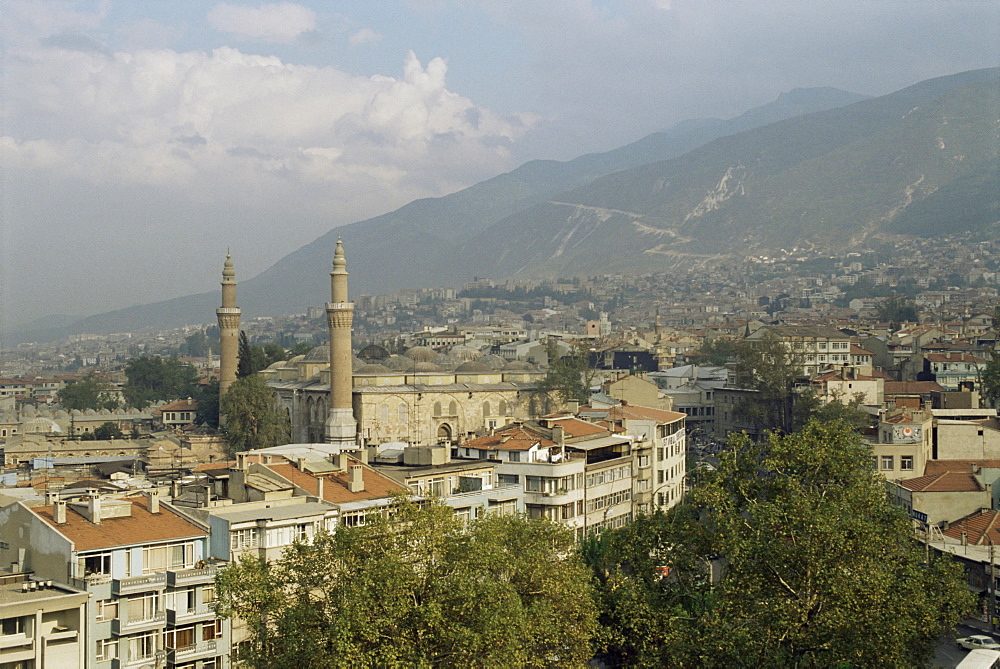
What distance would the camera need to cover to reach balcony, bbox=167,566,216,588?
870 inches

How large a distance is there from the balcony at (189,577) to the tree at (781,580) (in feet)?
23.1

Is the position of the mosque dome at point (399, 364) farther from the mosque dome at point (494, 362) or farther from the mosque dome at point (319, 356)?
the mosque dome at point (319, 356)

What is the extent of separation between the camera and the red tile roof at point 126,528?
21922 mm

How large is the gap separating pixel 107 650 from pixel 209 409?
5452cm

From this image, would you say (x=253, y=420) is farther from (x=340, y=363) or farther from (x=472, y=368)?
(x=472, y=368)

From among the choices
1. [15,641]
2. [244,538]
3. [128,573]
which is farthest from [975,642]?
[15,641]

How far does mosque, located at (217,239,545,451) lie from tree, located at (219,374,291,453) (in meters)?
2.07

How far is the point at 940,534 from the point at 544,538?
1637cm

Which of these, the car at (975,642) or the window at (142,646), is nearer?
the window at (142,646)

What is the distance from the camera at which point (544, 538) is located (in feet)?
74.1

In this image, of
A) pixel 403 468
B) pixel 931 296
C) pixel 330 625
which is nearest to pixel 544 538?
pixel 330 625

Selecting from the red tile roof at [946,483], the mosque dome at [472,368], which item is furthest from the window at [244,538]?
the mosque dome at [472,368]

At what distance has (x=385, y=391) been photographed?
59625 millimetres

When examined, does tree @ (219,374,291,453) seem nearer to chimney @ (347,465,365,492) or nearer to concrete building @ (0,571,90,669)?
chimney @ (347,465,365,492)
